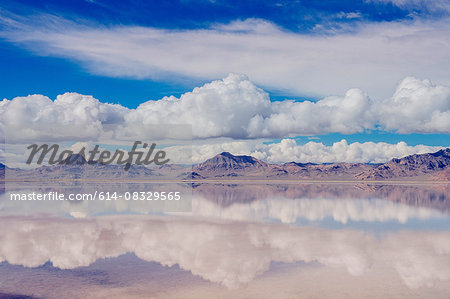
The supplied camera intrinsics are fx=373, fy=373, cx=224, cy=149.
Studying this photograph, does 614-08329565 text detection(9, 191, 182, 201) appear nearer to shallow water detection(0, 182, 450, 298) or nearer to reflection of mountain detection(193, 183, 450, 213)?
reflection of mountain detection(193, 183, 450, 213)

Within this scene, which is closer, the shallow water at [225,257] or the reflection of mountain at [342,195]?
the shallow water at [225,257]

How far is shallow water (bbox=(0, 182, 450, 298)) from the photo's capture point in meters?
18.3

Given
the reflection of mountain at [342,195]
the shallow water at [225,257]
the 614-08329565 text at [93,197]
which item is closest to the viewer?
the shallow water at [225,257]

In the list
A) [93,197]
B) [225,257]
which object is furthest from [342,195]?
[225,257]

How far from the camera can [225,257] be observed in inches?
969

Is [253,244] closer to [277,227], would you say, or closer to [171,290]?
[277,227]

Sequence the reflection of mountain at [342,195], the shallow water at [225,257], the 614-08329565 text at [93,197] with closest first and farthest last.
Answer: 1. the shallow water at [225,257]
2. the reflection of mountain at [342,195]
3. the 614-08329565 text at [93,197]

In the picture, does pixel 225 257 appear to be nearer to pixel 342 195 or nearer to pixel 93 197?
pixel 93 197

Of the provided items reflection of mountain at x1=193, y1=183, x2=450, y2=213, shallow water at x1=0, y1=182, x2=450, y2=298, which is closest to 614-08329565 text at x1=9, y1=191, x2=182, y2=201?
reflection of mountain at x1=193, y1=183, x2=450, y2=213

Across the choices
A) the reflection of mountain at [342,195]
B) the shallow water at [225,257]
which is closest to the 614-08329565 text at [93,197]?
the reflection of mountain at [342,195]

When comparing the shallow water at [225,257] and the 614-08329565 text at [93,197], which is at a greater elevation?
the shallow water at [225,257]

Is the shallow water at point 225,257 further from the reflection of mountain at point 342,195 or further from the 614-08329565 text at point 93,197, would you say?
the 614-08329565 text at point 93,197

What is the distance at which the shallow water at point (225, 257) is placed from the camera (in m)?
18.3

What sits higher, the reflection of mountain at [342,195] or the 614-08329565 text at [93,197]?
the reflection of mountain at [342,195]
